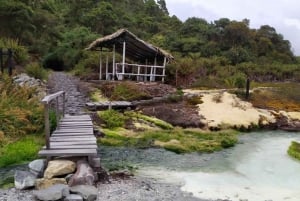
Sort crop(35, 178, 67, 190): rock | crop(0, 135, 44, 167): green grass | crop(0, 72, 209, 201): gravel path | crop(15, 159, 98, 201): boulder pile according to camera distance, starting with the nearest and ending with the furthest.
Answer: crop(15, 159, 98, 201): boulder pile → crop(0, 72, 209, 201): gravel path → crop(35, 178, 67, 190): rock → crop(0, 135, 44, 167): green grass

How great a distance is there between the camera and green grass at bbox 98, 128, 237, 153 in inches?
481

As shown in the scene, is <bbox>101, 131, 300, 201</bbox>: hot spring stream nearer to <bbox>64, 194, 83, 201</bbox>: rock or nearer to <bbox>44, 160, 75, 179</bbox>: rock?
<bbox>44, 160, 75, 179</bbox>: rock

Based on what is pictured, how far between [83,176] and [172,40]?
121 ft

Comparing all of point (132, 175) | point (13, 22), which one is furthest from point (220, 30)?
point (132, 175)

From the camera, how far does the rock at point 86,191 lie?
23.7 ft

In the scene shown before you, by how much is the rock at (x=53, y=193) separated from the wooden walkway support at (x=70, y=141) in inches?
46.9

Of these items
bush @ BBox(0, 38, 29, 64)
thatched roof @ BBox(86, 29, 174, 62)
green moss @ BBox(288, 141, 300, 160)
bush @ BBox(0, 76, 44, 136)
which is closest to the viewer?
bush @ BBox(0, 76, 44, 136)

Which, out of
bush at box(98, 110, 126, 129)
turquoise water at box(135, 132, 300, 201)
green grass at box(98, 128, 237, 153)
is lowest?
turquoise water at box(135, 132, 300, 201)

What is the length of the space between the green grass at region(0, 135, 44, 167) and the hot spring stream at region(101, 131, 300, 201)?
191cm

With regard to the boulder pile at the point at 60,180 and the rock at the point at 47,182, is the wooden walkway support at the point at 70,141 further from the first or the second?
the rock at the point at 47,182

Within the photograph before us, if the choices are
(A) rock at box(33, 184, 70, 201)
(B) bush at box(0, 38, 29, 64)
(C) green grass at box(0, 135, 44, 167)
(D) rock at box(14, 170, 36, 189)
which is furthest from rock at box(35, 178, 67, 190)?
(B) bush at box(0, 38, 29, 64)

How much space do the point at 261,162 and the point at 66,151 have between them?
596 cm

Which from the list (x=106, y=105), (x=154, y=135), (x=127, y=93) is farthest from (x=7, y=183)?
(x=127, y=93)

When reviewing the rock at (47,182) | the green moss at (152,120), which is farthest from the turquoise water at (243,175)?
the green moss at (152,120)
